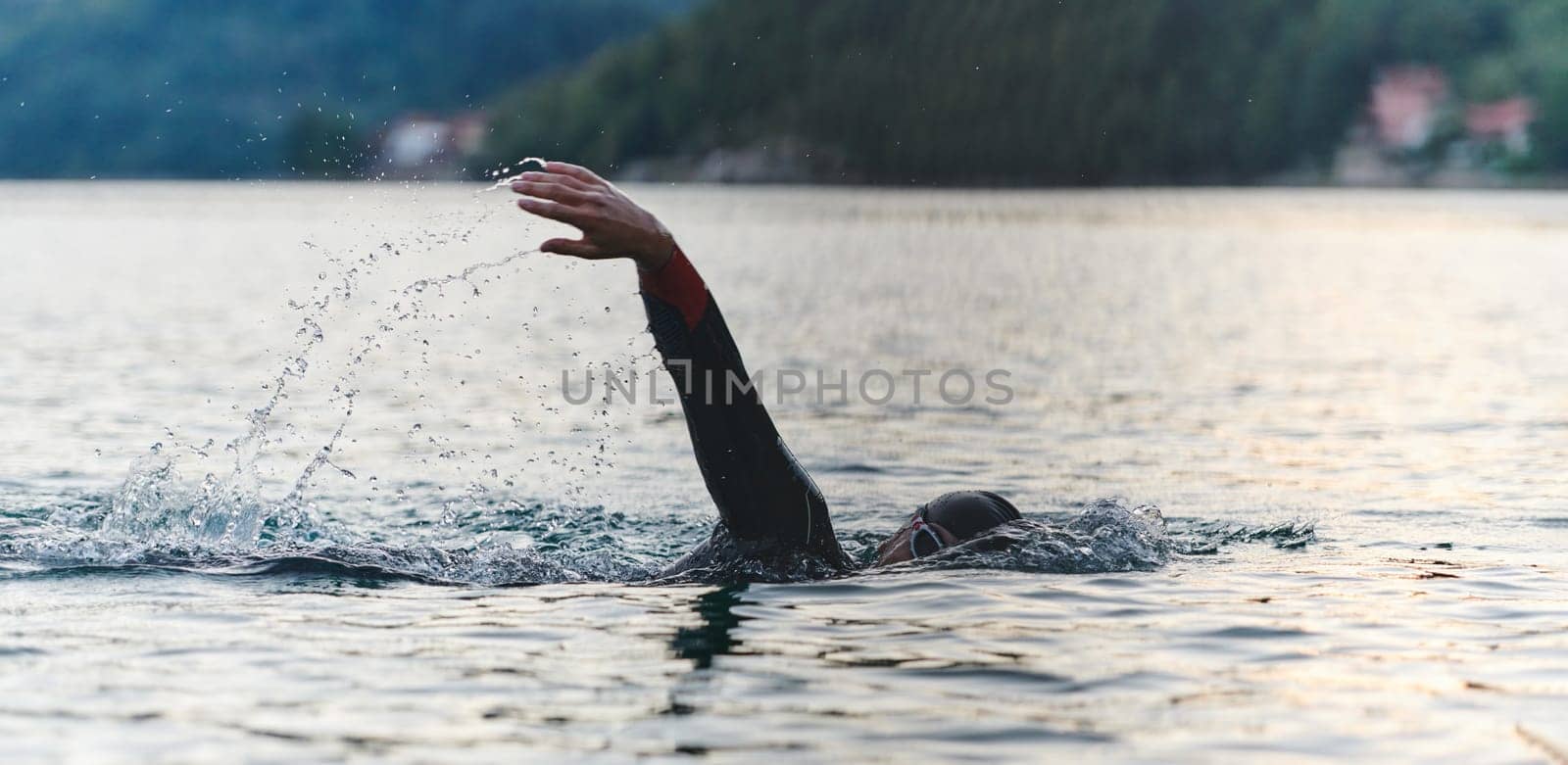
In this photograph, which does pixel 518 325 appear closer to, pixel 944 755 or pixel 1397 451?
pixel 1397 451

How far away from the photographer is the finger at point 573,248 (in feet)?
25.5

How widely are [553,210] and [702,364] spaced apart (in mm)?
1406

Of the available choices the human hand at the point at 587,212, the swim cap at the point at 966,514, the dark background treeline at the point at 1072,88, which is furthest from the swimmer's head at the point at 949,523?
the dark background treeline at the point at 1072,88

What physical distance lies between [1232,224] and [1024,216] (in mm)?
18952

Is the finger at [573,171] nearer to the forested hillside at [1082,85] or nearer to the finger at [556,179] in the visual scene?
the finger at [556,179]

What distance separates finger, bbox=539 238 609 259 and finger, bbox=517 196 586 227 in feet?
0.29

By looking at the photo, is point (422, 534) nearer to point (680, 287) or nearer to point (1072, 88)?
point (680, 287)

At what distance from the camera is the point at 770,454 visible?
30.0ft

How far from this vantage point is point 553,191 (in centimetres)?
790

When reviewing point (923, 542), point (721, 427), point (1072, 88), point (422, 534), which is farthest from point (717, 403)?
point (1072, 88)

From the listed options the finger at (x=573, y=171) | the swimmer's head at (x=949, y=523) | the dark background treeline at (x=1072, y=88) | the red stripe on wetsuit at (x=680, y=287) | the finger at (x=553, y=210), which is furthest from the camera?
the dark background treeline at (x=1072, y=88)

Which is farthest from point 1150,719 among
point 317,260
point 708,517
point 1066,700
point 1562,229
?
point 1562,229

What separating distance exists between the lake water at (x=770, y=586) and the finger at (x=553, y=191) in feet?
7.09

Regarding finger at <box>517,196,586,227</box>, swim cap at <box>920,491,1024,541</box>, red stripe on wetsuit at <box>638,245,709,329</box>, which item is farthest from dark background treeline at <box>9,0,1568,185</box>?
finger at <box>517,196,586,227</box>
